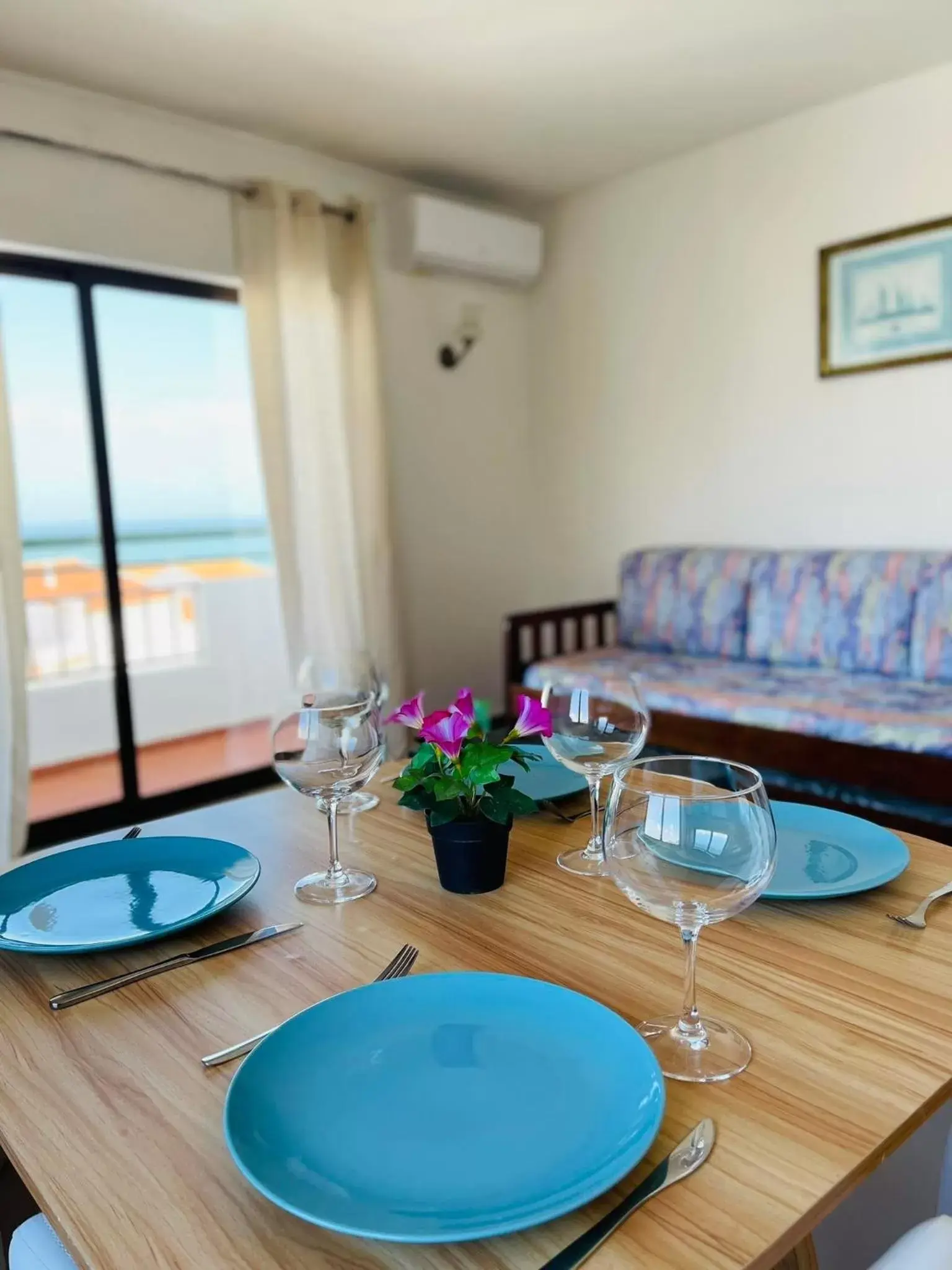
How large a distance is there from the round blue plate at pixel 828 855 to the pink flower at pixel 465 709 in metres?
0.34

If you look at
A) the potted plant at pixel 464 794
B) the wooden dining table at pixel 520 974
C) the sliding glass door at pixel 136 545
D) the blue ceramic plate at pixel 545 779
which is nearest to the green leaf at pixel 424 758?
the potted plant at pixel 464 794

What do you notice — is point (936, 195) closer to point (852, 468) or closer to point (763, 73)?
point (763, 73)

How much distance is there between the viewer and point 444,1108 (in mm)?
606

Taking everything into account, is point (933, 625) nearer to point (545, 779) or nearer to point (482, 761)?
point (545, 779)

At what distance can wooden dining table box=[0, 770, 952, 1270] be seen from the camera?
0.51 metres

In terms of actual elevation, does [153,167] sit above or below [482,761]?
above

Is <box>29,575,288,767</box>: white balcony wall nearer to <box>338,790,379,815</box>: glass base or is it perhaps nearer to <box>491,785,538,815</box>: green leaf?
<box>338,790,379,815</box>: glass base

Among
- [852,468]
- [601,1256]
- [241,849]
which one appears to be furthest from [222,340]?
[601,1256]

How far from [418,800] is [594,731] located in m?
0.24

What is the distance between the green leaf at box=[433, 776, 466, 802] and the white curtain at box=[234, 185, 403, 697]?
2.40 metres

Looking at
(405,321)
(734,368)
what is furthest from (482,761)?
(405,321)

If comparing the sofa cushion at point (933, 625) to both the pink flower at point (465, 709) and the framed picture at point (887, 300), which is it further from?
the pink flower at point (465, 709)

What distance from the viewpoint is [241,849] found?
1.02 m

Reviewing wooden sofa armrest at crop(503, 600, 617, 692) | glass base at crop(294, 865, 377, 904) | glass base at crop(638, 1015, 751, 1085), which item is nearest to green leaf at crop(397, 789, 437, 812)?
glass base at crop(294, 865, 377, 904)
